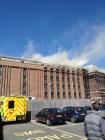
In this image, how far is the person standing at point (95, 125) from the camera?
3.99 m

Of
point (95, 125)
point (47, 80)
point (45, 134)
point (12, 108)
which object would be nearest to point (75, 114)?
point (12, 108)

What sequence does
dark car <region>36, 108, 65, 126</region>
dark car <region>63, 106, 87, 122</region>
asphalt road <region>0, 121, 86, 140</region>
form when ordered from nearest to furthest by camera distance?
asphalt road <region>0, 121, 86, 140</region> → dark car <region>36, 108, 65, 126</region> → dark car <region>63, 106, 87, 122</region>

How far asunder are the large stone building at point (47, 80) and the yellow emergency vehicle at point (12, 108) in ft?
124

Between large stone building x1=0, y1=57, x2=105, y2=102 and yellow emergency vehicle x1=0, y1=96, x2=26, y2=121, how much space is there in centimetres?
3781

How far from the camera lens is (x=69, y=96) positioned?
71.8 m

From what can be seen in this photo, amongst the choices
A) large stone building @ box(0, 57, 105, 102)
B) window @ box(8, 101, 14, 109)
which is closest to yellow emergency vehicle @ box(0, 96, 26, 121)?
window @ box(8, 101, 14, 109)

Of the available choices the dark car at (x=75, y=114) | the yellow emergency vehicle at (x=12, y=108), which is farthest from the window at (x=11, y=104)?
the dark car at (x=75, y=114)

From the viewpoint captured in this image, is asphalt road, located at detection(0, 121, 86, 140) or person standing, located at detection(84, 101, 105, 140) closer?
person standing, located at detection(84, 101, 105, 140)

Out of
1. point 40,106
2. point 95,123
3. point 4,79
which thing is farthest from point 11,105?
point 4,79

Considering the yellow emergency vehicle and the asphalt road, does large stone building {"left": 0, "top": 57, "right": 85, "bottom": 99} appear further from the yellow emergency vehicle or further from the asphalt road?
the asphalt road

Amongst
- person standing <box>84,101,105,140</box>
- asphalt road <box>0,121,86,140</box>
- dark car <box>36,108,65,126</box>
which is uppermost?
person standing <box>84,101,105,140</box>

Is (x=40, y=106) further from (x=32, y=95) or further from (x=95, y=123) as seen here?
(x=32, y=95)

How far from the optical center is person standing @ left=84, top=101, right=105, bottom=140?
3.99 meters

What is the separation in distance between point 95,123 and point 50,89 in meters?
63.2
